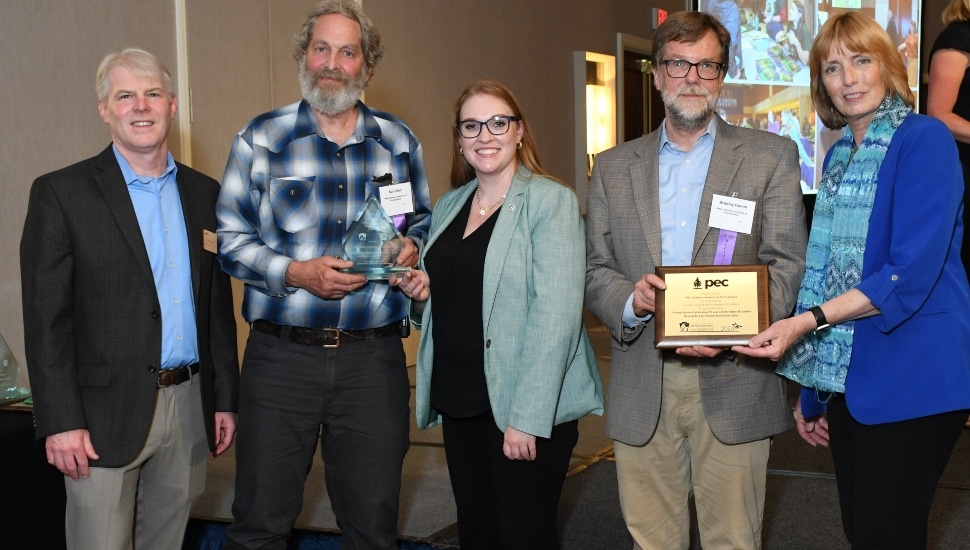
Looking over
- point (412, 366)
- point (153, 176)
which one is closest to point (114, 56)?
point (153, 176)

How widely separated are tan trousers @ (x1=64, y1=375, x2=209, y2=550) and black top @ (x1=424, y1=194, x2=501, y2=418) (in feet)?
2.25

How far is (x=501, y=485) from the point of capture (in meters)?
2.54

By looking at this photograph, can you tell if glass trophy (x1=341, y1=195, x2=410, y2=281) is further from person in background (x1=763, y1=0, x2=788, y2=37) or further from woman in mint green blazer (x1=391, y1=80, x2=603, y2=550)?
person in background (x1=763, y1=0, x2=788, y2=37)

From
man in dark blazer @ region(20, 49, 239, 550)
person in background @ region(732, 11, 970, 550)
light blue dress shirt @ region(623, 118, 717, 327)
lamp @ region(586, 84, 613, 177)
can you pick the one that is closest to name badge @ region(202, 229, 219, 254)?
man in dark blazer @ region(20, 49, 239, 550)

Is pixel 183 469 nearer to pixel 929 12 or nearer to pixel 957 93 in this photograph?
pixel 957 93

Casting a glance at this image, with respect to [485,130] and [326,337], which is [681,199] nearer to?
[485,130]

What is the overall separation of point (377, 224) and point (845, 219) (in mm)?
1177

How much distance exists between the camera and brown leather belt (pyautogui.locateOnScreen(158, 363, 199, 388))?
264cm

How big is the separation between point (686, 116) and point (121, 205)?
4.84ft

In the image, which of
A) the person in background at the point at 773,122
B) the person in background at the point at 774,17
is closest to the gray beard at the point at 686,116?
the person in background at the point at 773,122

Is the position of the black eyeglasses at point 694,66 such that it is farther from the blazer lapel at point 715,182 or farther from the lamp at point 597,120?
the lamp at point 597,120

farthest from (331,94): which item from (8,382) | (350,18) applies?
(8,382)

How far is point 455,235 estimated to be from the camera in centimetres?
268

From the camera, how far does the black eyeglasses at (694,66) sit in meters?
2.51
